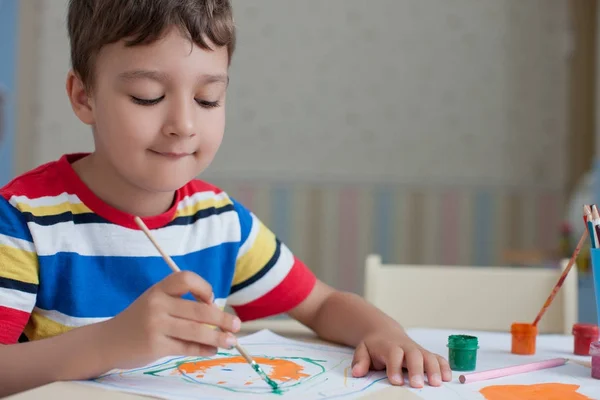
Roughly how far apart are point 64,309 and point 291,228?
2485mm

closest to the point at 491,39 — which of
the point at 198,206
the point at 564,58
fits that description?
the point at 564,58

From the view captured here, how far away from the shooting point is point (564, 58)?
324 cm

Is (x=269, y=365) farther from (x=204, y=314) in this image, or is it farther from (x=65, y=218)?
(x=65, y=218)

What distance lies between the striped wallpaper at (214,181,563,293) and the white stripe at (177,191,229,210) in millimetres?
2234

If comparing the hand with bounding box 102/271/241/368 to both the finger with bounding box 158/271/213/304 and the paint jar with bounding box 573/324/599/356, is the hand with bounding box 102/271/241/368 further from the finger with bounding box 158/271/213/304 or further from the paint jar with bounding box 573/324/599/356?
the paint jar with bounding box 573/324/599/356

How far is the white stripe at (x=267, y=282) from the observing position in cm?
104

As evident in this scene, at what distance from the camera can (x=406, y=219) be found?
3289 millimetres

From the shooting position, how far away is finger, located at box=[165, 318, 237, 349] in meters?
0.64

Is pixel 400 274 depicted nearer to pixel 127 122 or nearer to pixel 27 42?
pixel 127 122

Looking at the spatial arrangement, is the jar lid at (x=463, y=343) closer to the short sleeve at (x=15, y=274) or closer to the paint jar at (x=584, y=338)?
the paint jar at (x=584, y=338)

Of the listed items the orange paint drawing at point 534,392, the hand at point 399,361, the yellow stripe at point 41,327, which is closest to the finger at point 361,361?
the hand at point 399,361

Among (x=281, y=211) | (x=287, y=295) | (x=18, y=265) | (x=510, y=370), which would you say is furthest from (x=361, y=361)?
(x=281, y=211)

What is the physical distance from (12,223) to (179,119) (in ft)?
0.70

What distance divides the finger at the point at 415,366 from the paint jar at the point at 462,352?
5cm
